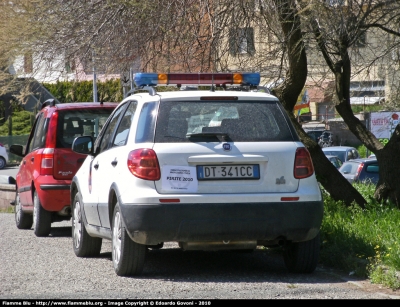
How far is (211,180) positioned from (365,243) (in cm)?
195

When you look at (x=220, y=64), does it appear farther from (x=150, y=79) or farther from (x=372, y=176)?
(x=372, y=176)

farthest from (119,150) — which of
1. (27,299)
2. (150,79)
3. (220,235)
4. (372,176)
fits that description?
(372,176)

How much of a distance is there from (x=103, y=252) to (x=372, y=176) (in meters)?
13.8

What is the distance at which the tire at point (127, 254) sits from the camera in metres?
7.25

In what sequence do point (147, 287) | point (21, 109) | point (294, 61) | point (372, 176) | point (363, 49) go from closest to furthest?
point (147, 287) → point (294, 61) → point (363, 49) → point (372, 176) → point (21, 109)

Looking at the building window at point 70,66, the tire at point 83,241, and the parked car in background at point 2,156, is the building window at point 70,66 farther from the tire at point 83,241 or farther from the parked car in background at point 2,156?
the parked car in background at point 2,156

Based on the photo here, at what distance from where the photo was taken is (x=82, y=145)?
28.9ft

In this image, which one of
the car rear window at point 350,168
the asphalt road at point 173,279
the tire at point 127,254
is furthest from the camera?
the car rear window at point 350,168

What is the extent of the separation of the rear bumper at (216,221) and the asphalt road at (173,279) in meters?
0.41

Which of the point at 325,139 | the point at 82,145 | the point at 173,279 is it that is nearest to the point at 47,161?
the point at 82,145

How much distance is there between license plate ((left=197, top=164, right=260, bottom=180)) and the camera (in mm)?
7074

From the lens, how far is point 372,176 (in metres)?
22.1

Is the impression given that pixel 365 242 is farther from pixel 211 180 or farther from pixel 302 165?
pixel 211 180

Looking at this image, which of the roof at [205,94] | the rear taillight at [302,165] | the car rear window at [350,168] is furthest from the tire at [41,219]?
the car rear window at [350,168]
